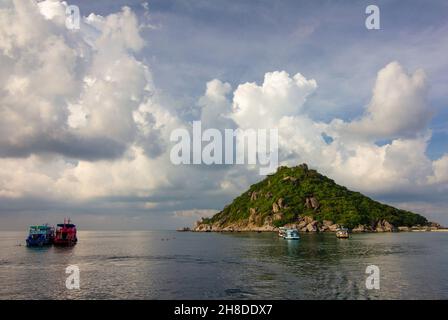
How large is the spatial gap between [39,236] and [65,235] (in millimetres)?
13293

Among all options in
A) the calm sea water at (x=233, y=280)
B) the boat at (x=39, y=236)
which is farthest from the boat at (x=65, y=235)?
the calm sea water at (x=233, y=280)

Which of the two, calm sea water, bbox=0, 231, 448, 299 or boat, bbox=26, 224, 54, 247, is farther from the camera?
boat, bbox=26, 224, 54, 247

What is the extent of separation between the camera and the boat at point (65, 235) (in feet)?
581

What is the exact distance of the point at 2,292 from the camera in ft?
211

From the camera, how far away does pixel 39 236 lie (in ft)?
558

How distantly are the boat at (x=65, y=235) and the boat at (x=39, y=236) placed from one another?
354cm

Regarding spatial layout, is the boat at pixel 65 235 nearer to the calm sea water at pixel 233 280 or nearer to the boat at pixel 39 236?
the boat at pixel 39 236

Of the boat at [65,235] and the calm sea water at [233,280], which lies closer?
the calm sea water at [233,280]

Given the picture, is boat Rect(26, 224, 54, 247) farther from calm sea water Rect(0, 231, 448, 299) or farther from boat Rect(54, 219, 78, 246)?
calm sea water Rect(0, 231, 448, 299)

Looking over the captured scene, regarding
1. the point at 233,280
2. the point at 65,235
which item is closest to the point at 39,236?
the point at 65,235

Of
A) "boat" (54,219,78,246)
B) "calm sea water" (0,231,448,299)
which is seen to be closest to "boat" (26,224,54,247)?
"boat" (54,219,78,246)

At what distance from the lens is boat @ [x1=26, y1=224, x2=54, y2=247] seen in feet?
556

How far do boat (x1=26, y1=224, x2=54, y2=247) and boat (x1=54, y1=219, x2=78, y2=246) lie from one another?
354cm
